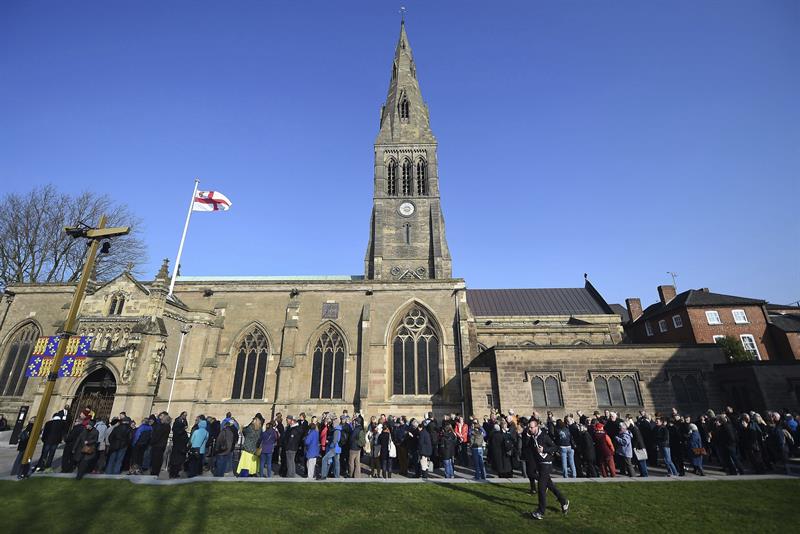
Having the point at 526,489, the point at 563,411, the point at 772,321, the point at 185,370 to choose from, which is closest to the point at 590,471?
the point at 526,489

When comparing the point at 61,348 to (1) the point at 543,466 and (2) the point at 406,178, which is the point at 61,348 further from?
(2) the point at 406,178

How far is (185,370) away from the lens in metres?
22.6

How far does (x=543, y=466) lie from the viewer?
7812mm

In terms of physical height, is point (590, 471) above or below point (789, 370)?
below

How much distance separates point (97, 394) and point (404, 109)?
40.3 meters

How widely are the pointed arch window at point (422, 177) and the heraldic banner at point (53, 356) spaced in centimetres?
3101

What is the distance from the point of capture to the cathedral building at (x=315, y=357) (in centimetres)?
1917

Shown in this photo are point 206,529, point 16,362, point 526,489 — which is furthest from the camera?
point 16,362

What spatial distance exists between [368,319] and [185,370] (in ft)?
36.9

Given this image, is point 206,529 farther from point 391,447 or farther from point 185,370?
point 185,370

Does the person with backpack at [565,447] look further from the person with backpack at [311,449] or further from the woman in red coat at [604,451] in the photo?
the person with backpack at [311,449]

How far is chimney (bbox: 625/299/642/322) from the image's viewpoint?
42.1 meters

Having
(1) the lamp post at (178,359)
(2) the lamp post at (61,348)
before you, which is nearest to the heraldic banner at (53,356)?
(1) the lamp post at (178,359)

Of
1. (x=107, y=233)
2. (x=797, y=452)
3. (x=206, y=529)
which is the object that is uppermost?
(x=107, y=233)
